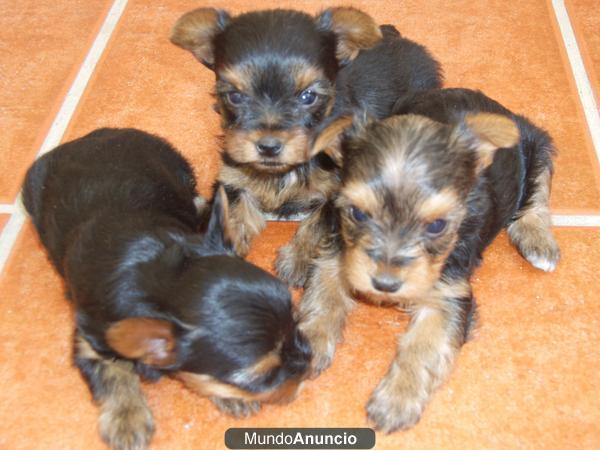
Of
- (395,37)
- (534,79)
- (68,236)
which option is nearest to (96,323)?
(68,236)

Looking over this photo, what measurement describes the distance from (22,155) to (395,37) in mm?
2065

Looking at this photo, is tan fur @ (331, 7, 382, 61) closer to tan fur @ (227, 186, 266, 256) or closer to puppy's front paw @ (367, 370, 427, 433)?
tan fur @ (227, 186, 266, 256)

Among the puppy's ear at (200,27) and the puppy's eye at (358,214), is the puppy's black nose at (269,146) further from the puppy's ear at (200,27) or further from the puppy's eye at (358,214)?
the puppy's ear at (200,27)

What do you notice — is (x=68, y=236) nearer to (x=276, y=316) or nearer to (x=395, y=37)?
(x=276, y=316)

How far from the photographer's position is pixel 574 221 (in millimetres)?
3102

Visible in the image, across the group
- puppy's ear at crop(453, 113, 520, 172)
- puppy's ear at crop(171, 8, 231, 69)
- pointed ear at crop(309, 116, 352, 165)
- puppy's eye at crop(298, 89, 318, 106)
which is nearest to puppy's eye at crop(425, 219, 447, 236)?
puppy's ear at crop(453, 113, 520, 172)

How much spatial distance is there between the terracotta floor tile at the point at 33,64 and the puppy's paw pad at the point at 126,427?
1.39m

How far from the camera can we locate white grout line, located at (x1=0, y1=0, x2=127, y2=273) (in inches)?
123

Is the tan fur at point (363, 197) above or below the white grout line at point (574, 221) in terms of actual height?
above

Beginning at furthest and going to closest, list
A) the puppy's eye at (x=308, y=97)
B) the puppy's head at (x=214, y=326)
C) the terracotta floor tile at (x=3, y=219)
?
1. the terracotta floor tile at (x=3, y=219)
2. the puppy's eye at (x=308, y=97)
3. the puppy's head at (x=214, y=326)

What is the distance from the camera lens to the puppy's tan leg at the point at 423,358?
244 cm

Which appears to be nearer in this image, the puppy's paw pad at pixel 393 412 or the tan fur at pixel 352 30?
the puppy's paw pad at pixel 393 412

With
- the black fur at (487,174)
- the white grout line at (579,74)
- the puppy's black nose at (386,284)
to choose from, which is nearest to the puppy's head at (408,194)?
the puppy's black nose at (386,284)

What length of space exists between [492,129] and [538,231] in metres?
0.82
